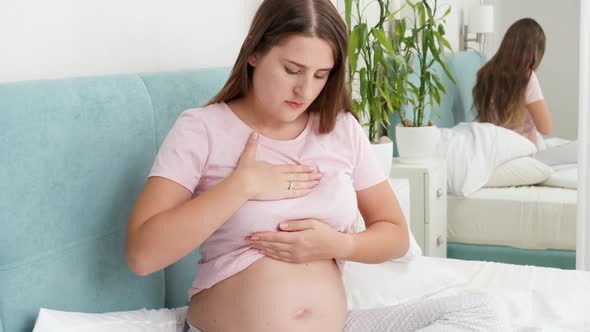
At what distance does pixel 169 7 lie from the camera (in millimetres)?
1835

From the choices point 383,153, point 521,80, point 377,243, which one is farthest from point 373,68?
point 377,243

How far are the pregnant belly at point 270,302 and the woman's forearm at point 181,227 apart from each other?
0.12m

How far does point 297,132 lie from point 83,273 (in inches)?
19.8

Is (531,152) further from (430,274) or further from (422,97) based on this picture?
(430,274)

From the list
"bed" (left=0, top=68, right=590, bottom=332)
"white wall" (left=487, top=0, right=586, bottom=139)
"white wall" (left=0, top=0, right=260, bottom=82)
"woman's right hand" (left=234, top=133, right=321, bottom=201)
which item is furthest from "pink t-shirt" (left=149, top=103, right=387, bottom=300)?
"white wall" (left=487, top=0, right=586, bottom=139)

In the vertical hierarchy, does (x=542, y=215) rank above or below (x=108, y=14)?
below

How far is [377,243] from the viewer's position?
1408 mm

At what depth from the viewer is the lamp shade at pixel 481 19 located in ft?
9.05

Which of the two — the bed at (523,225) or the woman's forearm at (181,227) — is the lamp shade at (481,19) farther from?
the woman's forearm at (181,227)

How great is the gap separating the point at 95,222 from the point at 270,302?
38 centimetres

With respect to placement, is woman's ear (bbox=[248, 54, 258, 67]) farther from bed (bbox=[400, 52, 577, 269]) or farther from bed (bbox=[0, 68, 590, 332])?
bed (bbox=[400, 52, 577, 269])

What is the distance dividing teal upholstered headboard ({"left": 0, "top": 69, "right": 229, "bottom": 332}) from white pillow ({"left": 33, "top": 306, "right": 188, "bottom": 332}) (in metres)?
0.05

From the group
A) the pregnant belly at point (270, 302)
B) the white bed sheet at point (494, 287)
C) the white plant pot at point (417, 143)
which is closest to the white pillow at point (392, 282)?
the white bed sheet at point (494, 287)

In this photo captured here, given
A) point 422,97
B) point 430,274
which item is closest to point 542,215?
point 422,97
